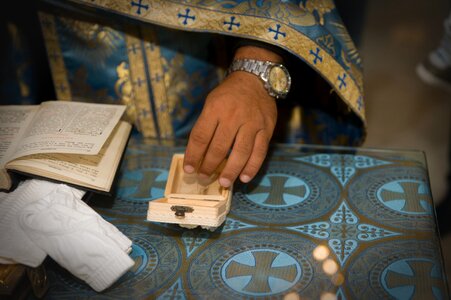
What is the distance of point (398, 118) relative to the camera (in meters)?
2.48

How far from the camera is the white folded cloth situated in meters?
0.84

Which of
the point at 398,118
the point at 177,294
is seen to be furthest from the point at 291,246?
the point at 398,118

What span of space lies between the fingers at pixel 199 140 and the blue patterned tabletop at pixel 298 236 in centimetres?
11

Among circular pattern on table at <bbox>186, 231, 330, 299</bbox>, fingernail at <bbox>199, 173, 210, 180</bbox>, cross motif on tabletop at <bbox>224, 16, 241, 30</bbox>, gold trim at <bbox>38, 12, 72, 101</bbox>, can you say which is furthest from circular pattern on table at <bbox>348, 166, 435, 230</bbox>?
gold trim at <bbox>38, 12, 72, 101</bbox>

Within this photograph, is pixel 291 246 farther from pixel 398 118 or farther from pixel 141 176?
pixel 398 118

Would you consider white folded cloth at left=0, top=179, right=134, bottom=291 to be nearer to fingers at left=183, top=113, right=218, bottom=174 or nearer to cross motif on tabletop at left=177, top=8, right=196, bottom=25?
fingers at left=183, top=113, right=218, bottom=174

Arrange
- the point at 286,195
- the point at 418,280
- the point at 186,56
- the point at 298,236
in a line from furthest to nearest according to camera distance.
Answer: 1. the point at 186,56
2. the point at 286,195
3. the point at 298,236
4. the point at 418,280

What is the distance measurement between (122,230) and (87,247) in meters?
0.12

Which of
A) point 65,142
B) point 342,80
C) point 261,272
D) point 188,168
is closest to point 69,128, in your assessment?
point 65,142

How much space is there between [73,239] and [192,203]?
0.19 meters

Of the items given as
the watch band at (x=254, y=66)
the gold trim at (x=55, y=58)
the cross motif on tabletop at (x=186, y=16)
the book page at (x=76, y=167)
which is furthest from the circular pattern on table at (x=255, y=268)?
the gold trim at (x=55, y=58)

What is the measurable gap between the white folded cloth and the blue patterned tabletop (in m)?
0.03

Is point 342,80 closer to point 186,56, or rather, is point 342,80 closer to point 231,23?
point 231,23

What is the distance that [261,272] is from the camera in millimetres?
864
